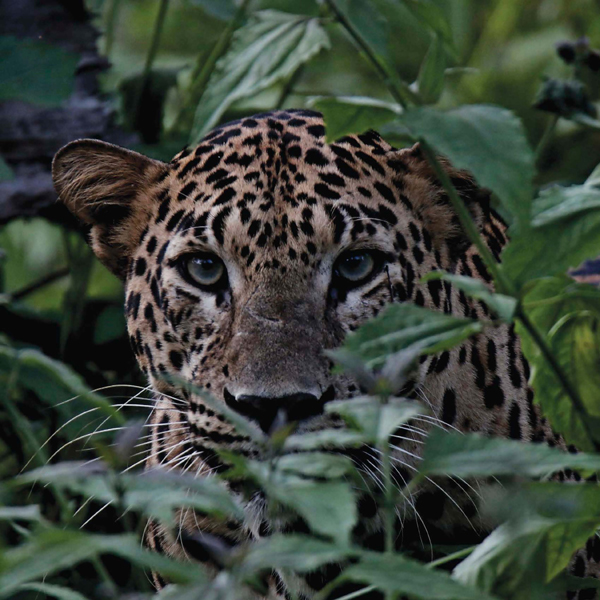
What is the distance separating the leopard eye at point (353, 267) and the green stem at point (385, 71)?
1082 mm

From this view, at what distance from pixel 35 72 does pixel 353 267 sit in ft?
5.43

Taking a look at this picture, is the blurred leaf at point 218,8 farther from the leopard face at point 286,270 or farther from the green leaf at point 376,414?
the green leaf at point 376,414

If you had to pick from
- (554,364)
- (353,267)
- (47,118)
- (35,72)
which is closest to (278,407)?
(353,267)

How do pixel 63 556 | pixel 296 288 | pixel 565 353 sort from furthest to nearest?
pixel 296 288 → pixel 565 353 → pixel 63 556

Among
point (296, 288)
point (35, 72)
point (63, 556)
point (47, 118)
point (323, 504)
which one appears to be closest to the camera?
point (63, 556)

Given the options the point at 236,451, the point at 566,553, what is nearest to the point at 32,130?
the point at 236,451

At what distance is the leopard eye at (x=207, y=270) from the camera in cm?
308

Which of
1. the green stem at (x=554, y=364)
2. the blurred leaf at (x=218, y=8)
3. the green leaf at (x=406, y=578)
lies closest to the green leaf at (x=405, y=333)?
the green stem at (x=554, y=364)

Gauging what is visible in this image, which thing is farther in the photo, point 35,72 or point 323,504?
point 35,72

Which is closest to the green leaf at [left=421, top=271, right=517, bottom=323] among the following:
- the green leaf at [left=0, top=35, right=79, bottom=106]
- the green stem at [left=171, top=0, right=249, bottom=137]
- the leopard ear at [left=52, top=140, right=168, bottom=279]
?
the leopard ear at [left=52, top=140, right=168, bottom=279]

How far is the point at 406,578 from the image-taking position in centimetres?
136

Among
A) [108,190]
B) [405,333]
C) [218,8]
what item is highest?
[405,333]

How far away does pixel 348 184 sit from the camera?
3043mm

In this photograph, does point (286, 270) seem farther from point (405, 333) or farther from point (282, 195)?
point (405, 333)
